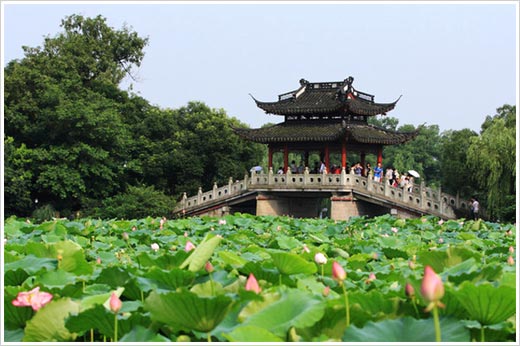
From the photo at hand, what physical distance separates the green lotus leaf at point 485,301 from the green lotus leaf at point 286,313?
1.21ft

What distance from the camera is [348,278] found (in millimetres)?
3035

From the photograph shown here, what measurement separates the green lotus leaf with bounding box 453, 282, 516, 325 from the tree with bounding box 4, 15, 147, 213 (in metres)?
22.4

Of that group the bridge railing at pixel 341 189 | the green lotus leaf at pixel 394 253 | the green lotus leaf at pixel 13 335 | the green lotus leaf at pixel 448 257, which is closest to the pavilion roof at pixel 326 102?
the bridge railing at pixel 341 189

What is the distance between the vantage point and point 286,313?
6.51 feet

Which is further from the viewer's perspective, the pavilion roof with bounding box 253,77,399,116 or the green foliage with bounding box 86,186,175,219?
the pavilion roof with bounding box 253,77,399,116

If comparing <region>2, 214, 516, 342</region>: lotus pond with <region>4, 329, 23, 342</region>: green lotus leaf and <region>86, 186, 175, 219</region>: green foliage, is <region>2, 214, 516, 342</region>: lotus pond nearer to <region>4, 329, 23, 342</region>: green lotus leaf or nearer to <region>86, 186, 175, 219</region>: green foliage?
<region>4, 329, 23, 342</region>: green lotus leaf

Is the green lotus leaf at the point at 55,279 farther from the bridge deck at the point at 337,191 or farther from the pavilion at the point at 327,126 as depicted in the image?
the pavilion at the point at 327,126

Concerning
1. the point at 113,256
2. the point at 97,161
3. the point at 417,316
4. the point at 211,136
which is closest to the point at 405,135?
the point at 211,136

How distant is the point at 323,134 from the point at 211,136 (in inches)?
180

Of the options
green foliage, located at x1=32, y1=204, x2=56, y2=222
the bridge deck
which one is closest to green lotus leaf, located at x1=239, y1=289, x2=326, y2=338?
the bridge deck

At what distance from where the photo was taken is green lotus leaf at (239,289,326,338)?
1.92 m

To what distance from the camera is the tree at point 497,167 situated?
20.7 metres

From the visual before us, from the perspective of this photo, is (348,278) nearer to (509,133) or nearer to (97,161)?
(509,133)

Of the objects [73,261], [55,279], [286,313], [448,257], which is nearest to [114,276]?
[55,279]
